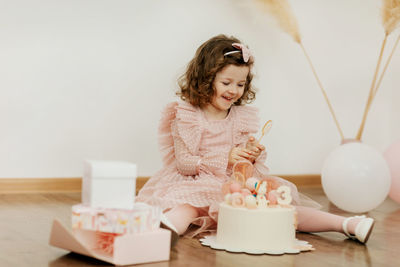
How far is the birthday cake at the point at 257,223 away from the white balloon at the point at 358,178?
2.28 feet

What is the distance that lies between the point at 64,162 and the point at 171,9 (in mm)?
885

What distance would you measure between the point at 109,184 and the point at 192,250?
1.16 feet

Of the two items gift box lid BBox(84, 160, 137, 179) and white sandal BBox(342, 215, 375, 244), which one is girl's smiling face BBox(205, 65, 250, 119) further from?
gift box lid BBox(84, 160, 137, 179)

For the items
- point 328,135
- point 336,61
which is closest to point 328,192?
point 328,135

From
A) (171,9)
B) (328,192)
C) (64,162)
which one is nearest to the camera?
(328,192)

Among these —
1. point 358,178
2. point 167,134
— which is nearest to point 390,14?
point 358,178

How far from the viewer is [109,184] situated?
4.45ft

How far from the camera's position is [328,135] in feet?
10.5

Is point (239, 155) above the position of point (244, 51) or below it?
below

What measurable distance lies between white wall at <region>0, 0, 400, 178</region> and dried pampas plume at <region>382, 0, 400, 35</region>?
528mm

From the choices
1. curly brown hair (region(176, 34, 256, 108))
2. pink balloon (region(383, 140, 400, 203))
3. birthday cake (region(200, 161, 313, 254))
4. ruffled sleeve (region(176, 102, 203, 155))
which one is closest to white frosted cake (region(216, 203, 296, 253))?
birthday cake (region(200, 161, 313, 254))

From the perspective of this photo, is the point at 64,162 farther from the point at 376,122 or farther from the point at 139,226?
the point at 376,122

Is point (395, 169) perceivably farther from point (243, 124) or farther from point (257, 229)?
point (257, 229)

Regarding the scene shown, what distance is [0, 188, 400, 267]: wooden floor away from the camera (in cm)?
142
